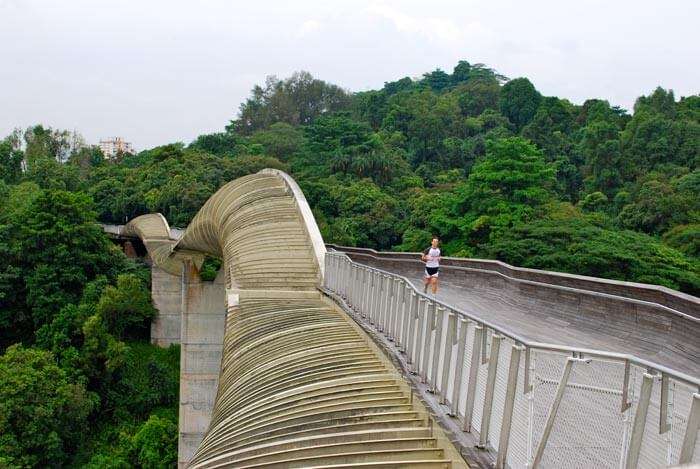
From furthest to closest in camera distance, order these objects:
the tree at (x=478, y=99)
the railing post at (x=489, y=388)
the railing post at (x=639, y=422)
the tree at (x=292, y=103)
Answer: the tree at (x=292, y=103), the tree at (x=478, y=99), the railing post at (x=489, y=388), the railing post at (x=639, y=422)

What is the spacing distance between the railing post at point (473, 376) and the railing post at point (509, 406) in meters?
0.77

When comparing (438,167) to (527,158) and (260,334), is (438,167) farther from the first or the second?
(260,334)

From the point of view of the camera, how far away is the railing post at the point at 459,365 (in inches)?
247

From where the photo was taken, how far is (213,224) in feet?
84.2

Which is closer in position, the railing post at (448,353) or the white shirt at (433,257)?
the railing post at (448,353)

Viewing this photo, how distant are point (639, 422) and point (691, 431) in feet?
1.48

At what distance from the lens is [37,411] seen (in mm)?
28328

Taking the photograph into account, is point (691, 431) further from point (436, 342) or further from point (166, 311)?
point (166, 311)

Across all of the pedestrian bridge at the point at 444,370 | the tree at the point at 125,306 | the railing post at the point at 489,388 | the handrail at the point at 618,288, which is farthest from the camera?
the tree at the point at 125,306

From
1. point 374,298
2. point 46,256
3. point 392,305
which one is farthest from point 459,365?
point 46,256

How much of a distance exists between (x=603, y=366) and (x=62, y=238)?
4003cm

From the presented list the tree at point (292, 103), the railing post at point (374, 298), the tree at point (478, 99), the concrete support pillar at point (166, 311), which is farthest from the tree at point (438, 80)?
the railing post at point (374, 298)

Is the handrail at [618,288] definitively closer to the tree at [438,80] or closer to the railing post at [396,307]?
the railing post at [396,307]

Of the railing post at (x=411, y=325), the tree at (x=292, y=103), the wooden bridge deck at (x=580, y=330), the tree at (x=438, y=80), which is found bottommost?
the wooden bridge deck at (x=580, y=330)
